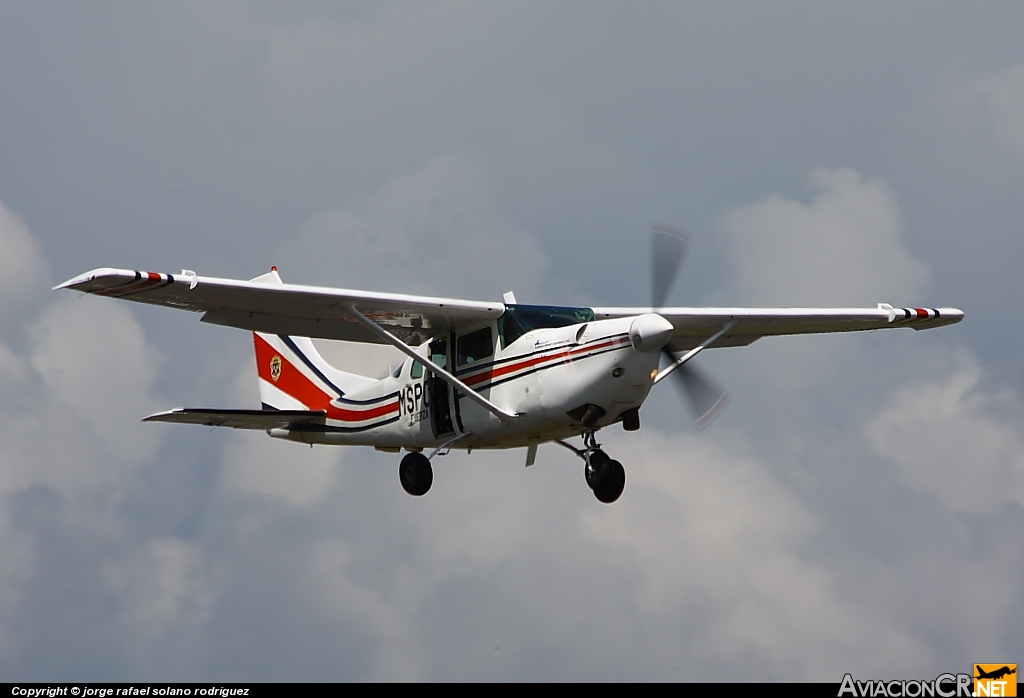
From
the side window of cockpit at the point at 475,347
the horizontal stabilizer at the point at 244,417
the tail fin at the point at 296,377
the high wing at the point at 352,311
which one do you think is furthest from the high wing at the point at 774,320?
the horizontal stabilizer at the point at 244,417

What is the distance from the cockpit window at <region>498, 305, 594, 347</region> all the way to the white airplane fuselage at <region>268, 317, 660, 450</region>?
0.16 metres

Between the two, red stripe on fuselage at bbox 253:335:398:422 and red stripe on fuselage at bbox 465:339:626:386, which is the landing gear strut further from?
red stripe on fuselage at bbox 253:335:398:422

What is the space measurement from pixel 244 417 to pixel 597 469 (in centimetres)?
670

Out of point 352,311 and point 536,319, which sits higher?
point 536,319

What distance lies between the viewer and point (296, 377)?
27.1 meters

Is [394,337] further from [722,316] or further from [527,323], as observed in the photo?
[722,316]

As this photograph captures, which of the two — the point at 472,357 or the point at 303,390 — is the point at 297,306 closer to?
the point at 472,357

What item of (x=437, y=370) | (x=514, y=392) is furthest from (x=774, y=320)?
(x=437, y=370)

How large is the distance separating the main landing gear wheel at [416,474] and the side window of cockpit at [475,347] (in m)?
2.21

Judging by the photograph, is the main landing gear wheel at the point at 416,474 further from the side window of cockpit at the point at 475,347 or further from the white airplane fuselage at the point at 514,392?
the side window of cockpit at the point at 475,347

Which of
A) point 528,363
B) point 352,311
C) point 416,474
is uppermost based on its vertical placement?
point 352,311

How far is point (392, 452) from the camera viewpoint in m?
24.5

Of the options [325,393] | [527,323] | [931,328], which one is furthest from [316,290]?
[931,328]

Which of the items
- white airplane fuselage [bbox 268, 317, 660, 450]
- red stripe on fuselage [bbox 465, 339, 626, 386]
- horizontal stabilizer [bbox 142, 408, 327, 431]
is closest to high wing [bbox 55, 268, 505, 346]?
white airplane fuselage [bbox 268, 317, 660, 450]
